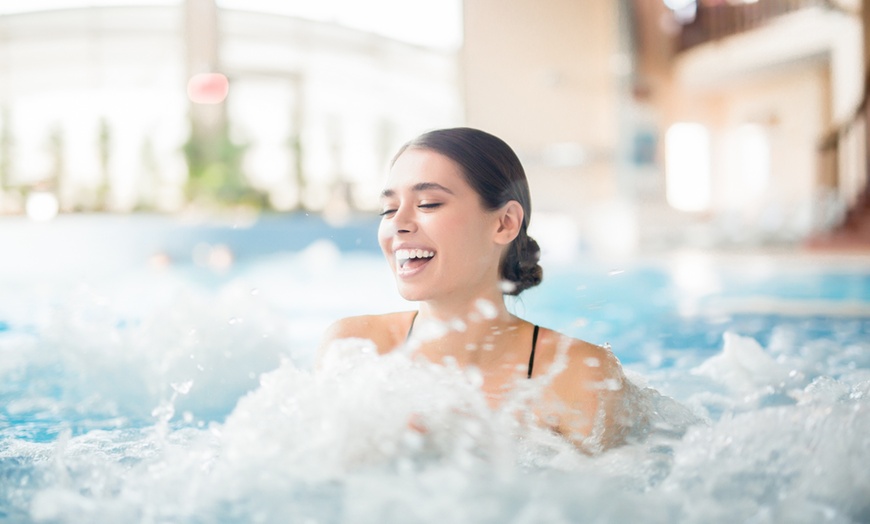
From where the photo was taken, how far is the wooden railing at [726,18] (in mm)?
11234

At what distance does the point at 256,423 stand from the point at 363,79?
11.1 m

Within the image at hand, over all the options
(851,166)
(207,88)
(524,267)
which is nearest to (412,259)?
(524,267)

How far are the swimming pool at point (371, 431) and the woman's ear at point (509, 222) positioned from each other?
21 cm

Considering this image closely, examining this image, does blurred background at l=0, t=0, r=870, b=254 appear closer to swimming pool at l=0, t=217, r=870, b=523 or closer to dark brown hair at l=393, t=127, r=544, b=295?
swimming pool at l=0, t=217, r=870, b=523

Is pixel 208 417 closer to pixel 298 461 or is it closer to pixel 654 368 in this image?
pixel 298 461

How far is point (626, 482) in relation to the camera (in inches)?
54.5

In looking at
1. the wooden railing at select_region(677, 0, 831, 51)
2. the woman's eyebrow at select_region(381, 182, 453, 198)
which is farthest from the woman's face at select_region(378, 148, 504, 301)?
the wooden railing at select_region(677, 0, 831, 51)

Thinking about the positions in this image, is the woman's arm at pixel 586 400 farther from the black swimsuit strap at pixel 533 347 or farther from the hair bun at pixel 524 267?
the hair bun at pixel 524 267

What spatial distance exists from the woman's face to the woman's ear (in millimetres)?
11

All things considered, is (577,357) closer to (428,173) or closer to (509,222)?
(509,222)

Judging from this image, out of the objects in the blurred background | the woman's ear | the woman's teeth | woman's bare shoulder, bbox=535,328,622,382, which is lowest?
woman's bare shoulder, bbox=535,328,622,382

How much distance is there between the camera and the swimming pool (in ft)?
4.18

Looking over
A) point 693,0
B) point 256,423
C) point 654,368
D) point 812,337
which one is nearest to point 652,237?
point 693,0

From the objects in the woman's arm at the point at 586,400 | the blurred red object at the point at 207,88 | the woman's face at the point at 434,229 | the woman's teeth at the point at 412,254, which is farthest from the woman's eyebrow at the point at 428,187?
the blurred red object at the point at 207,88
